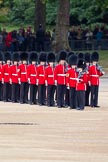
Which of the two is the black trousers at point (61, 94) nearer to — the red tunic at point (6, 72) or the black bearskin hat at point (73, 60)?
the black bearskin hat at point (73, 60)

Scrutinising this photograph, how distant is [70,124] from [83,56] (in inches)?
275

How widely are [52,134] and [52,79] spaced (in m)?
7.92

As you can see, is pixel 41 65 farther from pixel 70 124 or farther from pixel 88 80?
pixel 70 124

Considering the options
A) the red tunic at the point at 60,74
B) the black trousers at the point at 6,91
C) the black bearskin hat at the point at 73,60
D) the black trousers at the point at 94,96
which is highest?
the black bearskin hat at the point at 73,60

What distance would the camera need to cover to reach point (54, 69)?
102ft

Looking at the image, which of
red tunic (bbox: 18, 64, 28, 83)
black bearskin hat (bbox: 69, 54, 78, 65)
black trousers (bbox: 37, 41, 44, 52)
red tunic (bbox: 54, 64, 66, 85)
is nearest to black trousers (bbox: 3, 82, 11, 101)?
red tunic (bbox: 18, 64, 28, 83)

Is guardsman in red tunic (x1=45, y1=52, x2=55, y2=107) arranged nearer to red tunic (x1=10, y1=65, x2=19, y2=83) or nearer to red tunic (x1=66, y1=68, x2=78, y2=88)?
red tunic (x1=66, y1=68, x2=78, y2=88)

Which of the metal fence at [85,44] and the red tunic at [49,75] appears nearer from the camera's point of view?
the red tunic at [49,75]

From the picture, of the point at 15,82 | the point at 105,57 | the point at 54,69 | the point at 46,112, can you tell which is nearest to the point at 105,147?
the point at 46,112

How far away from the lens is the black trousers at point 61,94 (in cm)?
A: 3084

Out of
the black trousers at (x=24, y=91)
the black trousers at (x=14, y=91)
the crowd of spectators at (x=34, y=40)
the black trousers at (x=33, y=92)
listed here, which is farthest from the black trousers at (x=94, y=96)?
the crowd of spectators at (x=34, y=40)

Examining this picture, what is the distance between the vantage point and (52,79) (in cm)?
3123

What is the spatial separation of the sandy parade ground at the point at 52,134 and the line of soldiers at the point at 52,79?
528 millimetres

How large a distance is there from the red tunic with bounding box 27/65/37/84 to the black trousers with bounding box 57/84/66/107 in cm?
128
